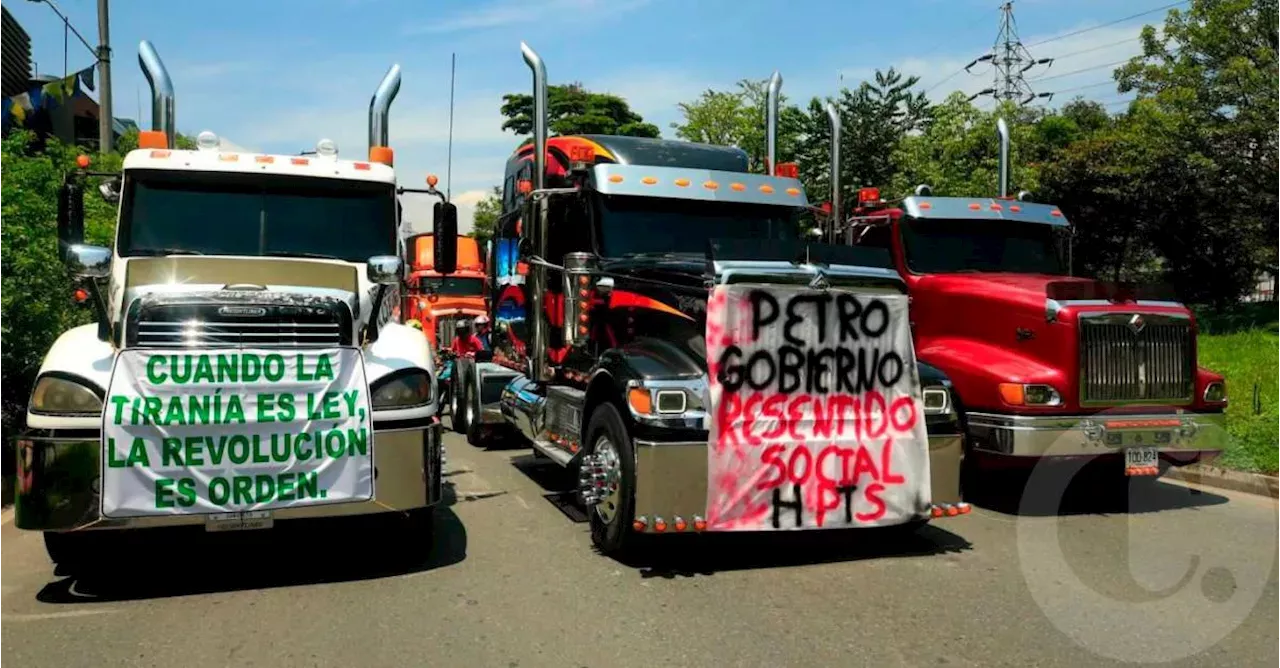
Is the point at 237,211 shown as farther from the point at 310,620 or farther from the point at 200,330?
the point at 310,620

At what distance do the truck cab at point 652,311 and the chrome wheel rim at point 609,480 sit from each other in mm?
14

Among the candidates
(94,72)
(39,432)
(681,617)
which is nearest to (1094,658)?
(681,617)

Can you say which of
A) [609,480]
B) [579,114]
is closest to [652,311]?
[609,480]

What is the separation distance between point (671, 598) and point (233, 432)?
266cm

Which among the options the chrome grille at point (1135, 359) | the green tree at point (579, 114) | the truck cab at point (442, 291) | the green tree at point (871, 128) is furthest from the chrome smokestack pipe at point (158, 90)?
the green tree at point (579, 114)

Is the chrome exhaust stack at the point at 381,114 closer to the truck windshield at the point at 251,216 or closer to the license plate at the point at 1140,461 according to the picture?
the truck windshield at the point at 251,216

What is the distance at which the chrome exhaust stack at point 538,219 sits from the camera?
8.72 metres

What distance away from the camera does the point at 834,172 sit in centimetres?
983

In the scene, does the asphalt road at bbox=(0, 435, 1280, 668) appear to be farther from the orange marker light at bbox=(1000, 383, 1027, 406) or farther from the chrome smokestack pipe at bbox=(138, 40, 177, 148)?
the chrome smokestack pipe at bbox=(138, 40, 177, 148)

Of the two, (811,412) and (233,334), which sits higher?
(233,334)

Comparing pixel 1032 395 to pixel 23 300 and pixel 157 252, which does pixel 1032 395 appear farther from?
pixel 23 300

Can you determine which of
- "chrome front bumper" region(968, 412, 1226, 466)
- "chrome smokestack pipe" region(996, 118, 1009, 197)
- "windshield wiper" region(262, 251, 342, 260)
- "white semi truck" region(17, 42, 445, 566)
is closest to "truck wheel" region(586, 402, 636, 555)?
"white semi truck" region(17, 42, 445, 566)

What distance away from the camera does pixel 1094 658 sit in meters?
4.86

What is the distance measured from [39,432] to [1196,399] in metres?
8.28
